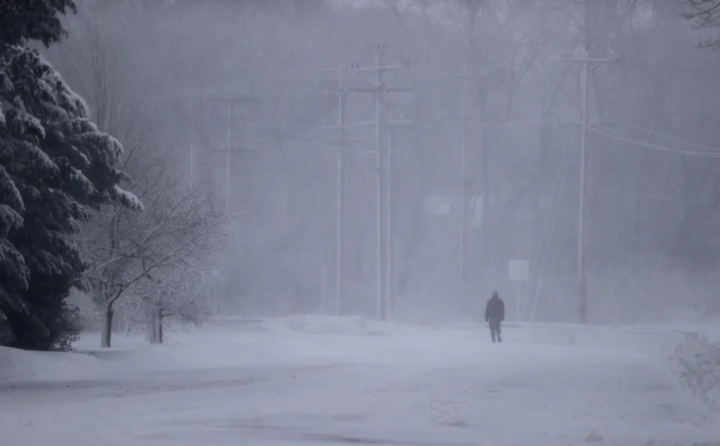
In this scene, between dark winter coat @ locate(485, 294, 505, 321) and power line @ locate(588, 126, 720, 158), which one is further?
power line @ locate(588, 126, 720, 158)

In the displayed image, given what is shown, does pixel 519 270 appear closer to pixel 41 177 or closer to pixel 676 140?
pixel 676 140

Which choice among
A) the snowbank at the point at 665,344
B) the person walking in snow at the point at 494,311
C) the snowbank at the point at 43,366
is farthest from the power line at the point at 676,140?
the snowbank at the point at 43,366

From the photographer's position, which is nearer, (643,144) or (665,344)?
(665,344)

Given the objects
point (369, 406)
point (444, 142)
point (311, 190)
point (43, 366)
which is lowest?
point (369, 406)

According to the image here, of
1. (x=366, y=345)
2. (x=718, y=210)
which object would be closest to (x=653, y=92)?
(x=718, y=210)

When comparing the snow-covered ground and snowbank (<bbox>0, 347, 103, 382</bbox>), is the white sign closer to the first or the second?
the snow-covered ground

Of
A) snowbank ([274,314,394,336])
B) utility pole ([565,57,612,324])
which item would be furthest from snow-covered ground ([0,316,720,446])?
utility pole ([565,57,612,324])

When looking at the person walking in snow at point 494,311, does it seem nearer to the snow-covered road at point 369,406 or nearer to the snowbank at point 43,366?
the snow-covered road at point 369,406

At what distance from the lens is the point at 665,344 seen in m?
36.0

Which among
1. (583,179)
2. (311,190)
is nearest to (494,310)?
(583,179)

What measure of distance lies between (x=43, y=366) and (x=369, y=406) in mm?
8859

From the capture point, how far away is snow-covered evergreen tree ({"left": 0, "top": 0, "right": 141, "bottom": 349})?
63.6ft

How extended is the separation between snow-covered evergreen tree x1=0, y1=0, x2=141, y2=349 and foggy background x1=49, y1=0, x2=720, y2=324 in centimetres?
3486

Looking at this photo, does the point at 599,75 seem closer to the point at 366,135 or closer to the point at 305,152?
the point at 366,135
